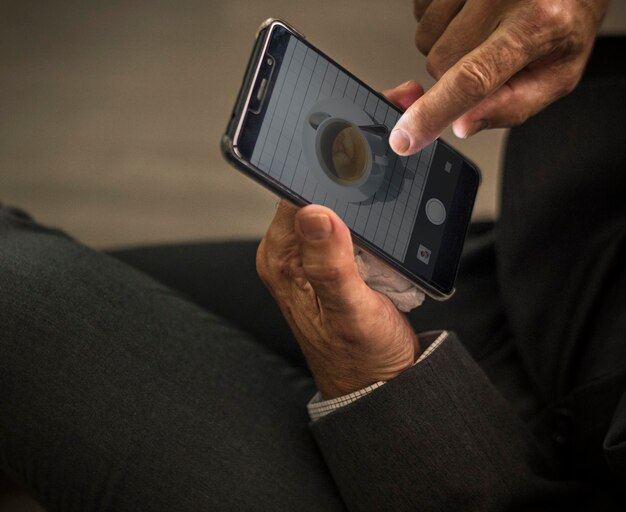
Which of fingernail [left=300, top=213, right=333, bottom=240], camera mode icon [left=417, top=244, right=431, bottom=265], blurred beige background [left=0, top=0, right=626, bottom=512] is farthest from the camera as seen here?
blurred beige background [left=0, top=0, right=626, bottom=512]

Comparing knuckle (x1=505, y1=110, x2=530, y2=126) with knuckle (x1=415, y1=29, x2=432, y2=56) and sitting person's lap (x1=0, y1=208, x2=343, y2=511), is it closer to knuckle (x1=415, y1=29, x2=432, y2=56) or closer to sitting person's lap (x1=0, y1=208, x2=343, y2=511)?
knuckle (x1=415, y1=29, x2=432, y2=56)

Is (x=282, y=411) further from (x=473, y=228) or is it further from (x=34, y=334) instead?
(x=473, y=228)

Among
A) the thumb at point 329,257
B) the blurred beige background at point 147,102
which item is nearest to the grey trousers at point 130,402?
the thumb at point 329,257

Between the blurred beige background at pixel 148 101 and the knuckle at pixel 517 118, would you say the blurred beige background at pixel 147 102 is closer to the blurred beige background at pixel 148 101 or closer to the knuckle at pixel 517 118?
the blurred beige background at pixel 148 101

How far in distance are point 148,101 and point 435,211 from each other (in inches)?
31.3

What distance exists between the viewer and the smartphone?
456mm

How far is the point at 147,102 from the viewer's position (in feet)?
3.98

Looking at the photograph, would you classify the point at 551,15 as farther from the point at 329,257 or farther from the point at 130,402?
the point at 130,402

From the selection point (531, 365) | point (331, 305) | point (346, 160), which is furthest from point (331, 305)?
point (531, 365)

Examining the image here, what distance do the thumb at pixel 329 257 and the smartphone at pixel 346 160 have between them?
5 cm

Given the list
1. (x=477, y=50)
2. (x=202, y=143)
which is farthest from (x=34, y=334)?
(x=202, y=143)

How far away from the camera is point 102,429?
48 centimetres

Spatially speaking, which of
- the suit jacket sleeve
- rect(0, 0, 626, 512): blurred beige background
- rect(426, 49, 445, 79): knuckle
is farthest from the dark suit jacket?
rect(0, 0, 626, 512): blurred beige background

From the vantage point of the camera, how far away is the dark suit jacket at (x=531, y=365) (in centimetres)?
48
